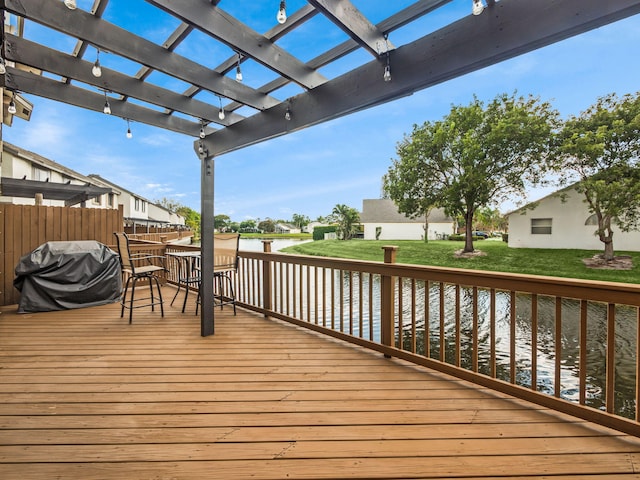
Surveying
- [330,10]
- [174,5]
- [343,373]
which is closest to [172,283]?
[343,373]

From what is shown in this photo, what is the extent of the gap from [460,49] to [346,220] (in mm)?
19403

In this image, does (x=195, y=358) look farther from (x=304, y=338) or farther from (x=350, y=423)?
(x=350, y=423)

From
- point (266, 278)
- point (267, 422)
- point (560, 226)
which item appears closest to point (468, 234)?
point (560, 226)

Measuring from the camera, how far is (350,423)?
1726 millimetres

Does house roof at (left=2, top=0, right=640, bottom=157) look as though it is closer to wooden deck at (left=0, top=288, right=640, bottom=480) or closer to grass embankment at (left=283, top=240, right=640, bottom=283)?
wooden deck at (left=0, top=288, right=640, bottom=480)

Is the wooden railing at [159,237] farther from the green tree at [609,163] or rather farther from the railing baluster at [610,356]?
the green tree at [609,163]

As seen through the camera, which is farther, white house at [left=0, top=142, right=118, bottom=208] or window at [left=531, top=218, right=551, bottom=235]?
window at [left=531, top=218, right=551, bottom=235]

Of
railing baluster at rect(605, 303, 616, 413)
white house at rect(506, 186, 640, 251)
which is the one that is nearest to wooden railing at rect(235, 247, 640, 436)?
railing baluster at rect(605, 303, 616, 413)

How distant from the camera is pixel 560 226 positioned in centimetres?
1142

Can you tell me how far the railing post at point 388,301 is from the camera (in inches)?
104

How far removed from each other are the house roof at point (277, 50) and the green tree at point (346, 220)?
17118mm

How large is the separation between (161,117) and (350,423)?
11.5 ft

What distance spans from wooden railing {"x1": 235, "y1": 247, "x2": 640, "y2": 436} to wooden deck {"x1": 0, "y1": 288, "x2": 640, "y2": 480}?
0.17 metres

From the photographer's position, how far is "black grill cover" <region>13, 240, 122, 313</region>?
157 inches
